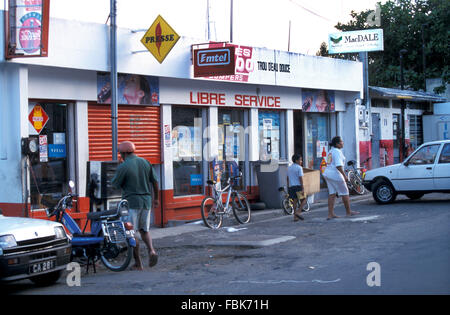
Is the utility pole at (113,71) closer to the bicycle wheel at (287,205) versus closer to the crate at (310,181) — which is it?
the bicycle wheel at (287,205)

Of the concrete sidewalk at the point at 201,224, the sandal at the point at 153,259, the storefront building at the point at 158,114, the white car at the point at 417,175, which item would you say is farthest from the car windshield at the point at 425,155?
the sandal at the point at 153,259

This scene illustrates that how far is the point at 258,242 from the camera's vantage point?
10883mm

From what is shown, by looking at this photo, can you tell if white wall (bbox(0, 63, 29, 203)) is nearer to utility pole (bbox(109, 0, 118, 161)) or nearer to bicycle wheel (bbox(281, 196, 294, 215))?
utility pole (bbox(109, 0, 118, 161))

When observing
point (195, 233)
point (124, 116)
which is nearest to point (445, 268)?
point (195, 233)

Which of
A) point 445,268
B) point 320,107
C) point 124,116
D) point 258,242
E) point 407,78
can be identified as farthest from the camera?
point 407,78

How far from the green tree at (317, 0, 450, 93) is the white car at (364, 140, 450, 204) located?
53.1ft

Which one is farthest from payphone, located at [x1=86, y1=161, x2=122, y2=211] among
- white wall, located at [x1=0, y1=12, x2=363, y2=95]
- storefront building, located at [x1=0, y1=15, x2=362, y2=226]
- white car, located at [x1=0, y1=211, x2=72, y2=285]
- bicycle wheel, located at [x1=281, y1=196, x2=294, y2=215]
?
bicycle wheel, located at [x1=281, y1=196, x2=294, y2=215]

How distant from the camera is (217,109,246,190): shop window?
16.8 m

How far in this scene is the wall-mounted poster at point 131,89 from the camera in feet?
44.4

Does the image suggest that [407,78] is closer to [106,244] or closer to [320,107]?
[320,107]

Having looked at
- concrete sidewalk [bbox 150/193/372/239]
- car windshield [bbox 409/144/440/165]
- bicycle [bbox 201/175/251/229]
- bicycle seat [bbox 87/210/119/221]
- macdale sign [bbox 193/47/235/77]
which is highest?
macdale sign [bbox 193/47/235/77]

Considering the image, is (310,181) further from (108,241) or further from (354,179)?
(108,241)

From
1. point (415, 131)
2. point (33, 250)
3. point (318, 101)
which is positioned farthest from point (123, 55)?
point (415, 131)
